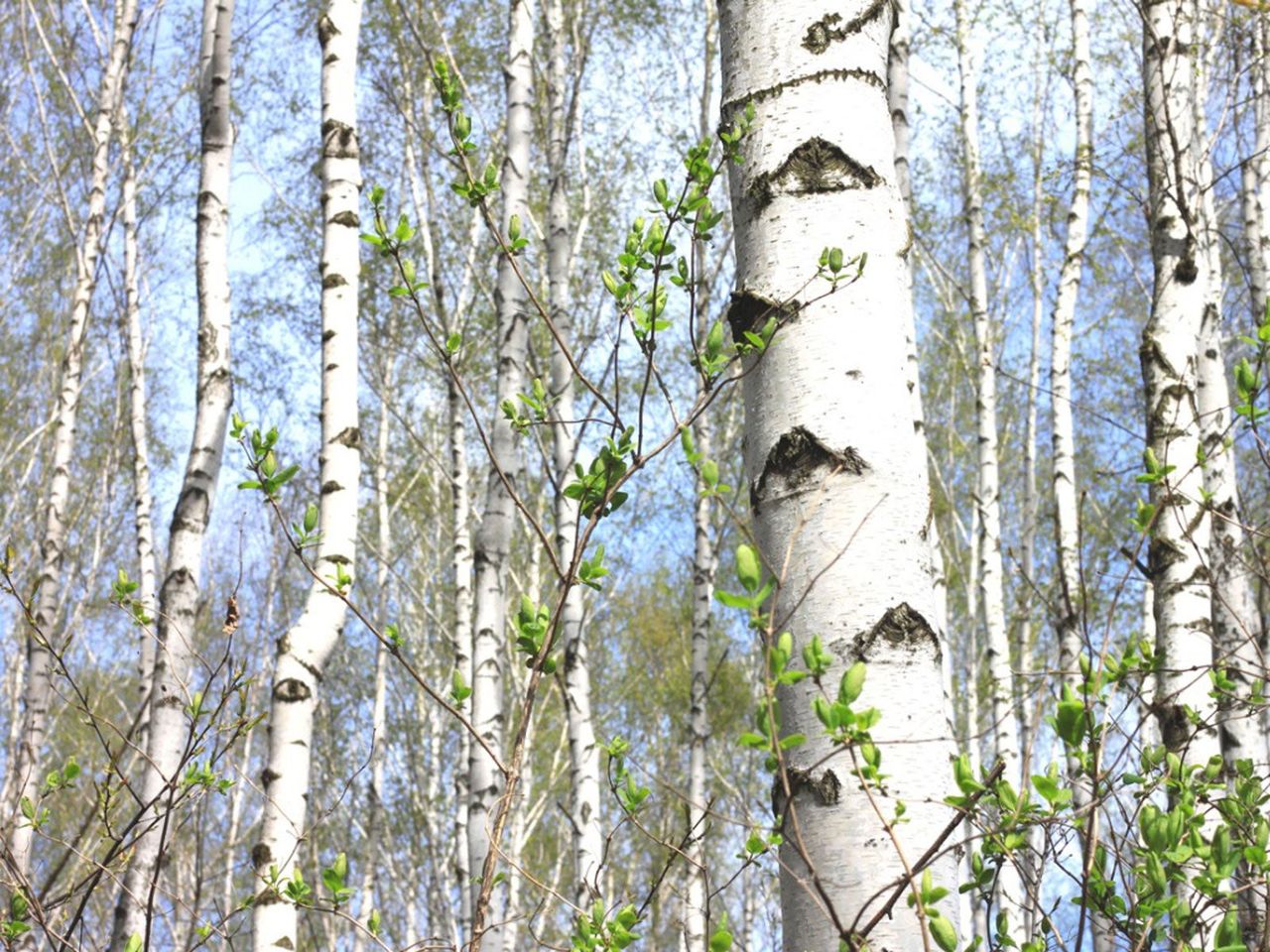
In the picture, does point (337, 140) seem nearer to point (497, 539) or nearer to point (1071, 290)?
point (497, 539)

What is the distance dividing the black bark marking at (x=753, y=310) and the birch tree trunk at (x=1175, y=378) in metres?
2.05

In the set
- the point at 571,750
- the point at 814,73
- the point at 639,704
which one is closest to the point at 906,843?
the point at 814,73

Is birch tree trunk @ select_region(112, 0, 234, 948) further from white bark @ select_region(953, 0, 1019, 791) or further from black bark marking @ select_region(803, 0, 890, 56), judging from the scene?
white bark @ select_region(953, 0, 1019, 791)

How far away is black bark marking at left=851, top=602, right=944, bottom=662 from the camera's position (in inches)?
40.9

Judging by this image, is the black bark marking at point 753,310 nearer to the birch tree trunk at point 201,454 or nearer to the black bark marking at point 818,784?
the black bark marking at point 818,784

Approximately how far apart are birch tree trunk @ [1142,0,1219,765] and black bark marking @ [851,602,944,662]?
2.03 meters

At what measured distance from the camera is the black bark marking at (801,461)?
109 centimetres

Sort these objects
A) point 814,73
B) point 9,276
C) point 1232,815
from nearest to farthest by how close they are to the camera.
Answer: point 814,73 < point 1232,815 < point 9,276

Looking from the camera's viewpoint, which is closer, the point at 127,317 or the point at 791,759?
the point at 791,759

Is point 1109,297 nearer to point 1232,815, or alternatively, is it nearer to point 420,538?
point 420,538

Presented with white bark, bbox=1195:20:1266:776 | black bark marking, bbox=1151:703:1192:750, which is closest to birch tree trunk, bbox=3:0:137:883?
black bark marking, bbox=1151:703:1192:750

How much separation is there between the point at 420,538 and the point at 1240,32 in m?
9.56

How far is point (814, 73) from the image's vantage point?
124 cm

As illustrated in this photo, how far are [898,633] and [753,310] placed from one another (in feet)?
1.22
